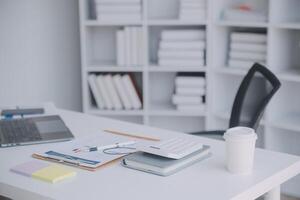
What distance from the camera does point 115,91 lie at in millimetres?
3752

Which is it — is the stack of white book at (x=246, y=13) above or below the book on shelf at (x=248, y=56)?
above

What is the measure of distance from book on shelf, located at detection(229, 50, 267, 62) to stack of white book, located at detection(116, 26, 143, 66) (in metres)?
0.59

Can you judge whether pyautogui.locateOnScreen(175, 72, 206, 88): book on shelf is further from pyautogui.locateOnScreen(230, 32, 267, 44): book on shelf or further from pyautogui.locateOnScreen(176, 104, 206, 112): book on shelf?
pyautogui.locateOnScreen(230, 32, 267, 44): book on shelf

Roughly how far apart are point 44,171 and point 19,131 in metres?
0.48

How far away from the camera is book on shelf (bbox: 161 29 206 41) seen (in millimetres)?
3607

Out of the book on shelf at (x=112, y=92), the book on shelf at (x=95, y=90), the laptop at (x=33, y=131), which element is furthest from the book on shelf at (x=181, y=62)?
the laptop at (x=33, y=131)

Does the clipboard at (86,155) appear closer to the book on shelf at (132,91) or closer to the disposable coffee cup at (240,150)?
the disposable coffee cup at (240,150)

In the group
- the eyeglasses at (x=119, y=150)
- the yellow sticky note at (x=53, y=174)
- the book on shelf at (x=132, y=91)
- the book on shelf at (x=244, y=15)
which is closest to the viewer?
the yellow sticky note at (x=53, y=174)

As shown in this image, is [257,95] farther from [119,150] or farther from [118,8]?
[119,150]

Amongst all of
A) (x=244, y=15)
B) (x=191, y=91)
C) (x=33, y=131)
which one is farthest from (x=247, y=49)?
(x=33, y=131)

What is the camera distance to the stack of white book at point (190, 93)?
363 cm

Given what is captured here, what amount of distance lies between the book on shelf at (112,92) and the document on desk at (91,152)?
154 centimetres

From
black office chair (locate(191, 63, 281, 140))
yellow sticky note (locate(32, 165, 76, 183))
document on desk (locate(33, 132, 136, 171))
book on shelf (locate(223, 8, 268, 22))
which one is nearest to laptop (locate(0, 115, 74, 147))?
document on desk (locate(33, 132, 136, 171))

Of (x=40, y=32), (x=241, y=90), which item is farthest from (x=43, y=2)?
(x=241, y=90)
